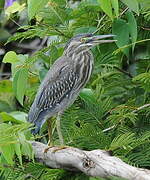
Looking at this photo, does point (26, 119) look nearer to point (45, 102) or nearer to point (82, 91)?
point (45, 102)

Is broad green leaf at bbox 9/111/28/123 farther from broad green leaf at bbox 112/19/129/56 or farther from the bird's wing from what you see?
broad green leaf at bbox 112/19/129/56

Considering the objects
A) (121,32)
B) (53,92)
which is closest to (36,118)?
(53,92)

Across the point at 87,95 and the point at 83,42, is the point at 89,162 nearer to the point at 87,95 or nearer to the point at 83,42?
the point at 87,95

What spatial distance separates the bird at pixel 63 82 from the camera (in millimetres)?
3365

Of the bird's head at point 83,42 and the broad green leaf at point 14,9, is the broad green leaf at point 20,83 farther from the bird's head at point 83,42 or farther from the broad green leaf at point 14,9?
the broad green leaf at point 14,9

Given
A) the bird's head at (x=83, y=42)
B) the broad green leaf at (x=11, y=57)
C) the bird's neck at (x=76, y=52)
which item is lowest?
the bird's neck at (x=76, y=52)

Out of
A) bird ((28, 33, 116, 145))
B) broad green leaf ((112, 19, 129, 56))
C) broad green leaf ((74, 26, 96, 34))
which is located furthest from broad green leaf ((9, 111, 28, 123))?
broad green leaf ((112, 19, 129, 56))

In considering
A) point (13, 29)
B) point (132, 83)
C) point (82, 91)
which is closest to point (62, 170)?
point (82, 91)

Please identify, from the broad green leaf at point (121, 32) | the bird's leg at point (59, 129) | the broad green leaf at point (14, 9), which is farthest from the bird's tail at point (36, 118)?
the broad green leaf at point (14, 9)

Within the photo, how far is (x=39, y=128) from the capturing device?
3393 mm

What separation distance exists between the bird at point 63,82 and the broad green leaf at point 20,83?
245 millimetres

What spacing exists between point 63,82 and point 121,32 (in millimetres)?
495

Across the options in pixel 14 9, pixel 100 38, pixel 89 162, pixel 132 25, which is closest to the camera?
pixel 89 162

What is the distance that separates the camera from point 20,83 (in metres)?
3.12
